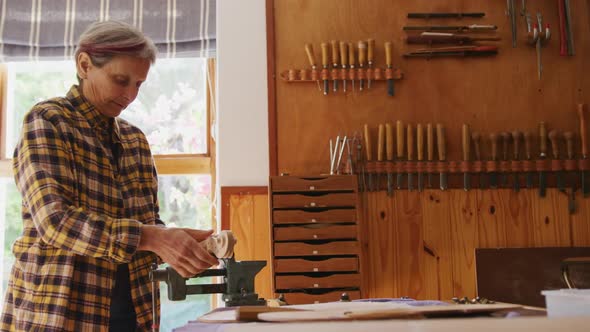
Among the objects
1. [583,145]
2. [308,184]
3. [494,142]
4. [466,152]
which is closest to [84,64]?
[308,184]

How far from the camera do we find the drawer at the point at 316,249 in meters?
3.26

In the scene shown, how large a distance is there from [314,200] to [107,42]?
66.1 inches

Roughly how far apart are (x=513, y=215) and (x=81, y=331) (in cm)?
264

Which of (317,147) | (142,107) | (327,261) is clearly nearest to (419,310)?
(327,261)

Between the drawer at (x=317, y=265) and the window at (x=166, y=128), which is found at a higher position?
the window at (x=166, y=128)

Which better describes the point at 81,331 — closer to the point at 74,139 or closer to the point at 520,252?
the point at 74,139

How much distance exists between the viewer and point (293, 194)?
3322 mm

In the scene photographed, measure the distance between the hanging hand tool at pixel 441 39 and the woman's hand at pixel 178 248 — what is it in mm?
2446

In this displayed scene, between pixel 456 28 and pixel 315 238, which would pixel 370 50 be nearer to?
pixel 456 28

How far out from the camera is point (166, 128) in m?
3.88

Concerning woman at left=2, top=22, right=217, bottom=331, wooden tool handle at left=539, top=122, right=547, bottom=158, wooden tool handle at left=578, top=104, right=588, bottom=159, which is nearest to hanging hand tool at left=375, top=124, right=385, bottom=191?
wooden tool handle at left=539, top=122, right=547, bottom=158

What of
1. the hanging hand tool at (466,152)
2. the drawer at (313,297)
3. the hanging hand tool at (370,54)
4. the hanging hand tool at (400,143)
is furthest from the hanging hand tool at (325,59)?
the drawer at (313,297)

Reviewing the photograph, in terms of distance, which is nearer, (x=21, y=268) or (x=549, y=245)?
(x=21, y=268)

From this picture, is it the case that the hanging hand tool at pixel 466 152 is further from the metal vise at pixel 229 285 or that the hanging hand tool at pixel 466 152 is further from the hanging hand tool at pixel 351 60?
the metal vise at pixel 229 285
